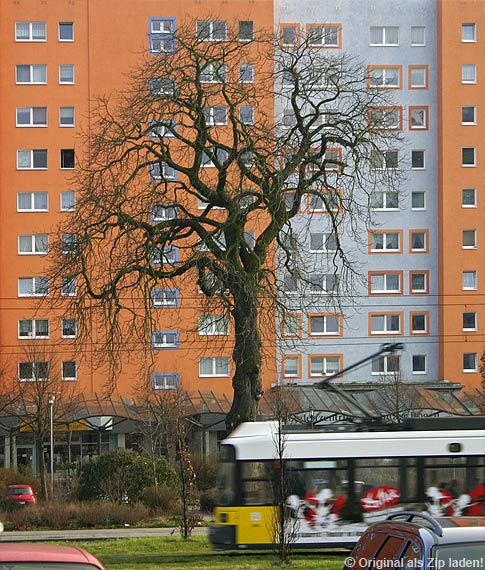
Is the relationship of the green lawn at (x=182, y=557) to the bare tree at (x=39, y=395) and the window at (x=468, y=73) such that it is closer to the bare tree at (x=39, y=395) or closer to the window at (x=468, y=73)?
the bare tree at (x=39, y=395)

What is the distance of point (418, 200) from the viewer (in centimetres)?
6556

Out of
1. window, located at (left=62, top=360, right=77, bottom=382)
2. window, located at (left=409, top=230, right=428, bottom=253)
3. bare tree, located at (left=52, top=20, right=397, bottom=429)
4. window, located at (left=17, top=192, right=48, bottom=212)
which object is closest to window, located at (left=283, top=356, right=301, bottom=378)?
window, located at (left=409, top=230, right=428, bottom=253)

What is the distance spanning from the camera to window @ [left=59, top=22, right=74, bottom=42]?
210 feet

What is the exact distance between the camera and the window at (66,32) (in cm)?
6406

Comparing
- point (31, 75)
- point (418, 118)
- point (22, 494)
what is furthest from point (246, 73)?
point (418, 118)

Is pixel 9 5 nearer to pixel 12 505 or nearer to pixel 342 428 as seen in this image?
pixel 12 505

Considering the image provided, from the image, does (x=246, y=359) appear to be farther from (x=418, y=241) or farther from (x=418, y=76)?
(x=418, y=76)

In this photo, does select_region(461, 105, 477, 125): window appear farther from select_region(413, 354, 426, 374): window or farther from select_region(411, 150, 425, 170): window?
select_region(413, 354, 426, 374): window

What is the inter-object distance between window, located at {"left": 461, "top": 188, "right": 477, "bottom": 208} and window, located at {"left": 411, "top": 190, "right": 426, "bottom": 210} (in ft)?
7.85

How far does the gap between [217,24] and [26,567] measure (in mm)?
26689

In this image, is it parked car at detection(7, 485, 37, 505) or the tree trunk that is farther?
parked car at detection(7, 485, 37, 505)

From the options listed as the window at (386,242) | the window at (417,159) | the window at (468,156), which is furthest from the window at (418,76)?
the window at (386,242)

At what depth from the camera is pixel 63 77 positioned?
2525 inches

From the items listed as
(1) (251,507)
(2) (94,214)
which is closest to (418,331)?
(2) (94,214)
